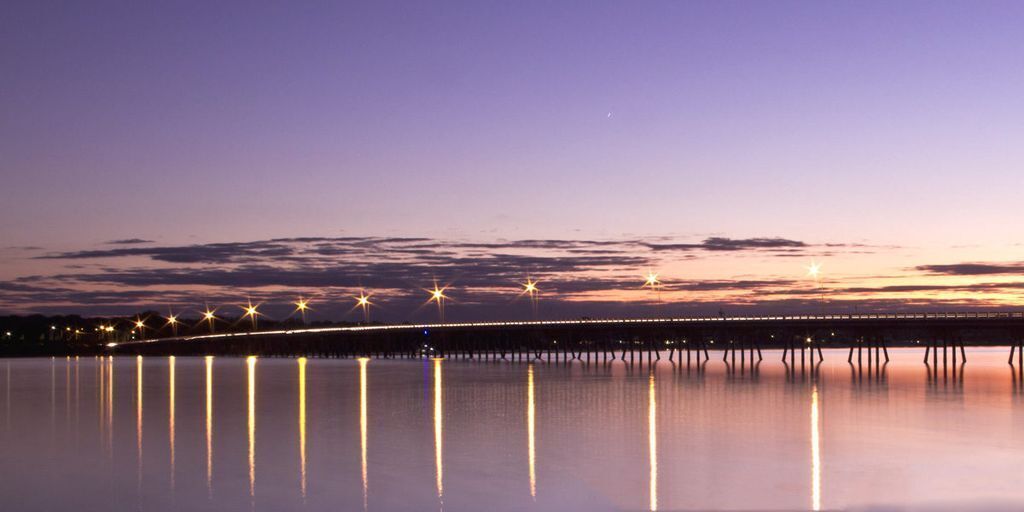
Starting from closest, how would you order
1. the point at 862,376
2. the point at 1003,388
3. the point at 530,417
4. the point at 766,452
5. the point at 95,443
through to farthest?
the point at 766,452, the point at 95,443, the point at 530,417, the point at 1003,388, the point at 862,376

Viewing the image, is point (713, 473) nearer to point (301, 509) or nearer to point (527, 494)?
point (527, 494)

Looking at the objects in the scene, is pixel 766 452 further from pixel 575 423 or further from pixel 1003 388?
pixel 1003 388

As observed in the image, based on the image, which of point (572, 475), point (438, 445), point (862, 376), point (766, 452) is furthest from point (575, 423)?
point (862, 376)

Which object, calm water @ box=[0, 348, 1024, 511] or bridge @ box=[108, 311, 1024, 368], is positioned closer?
calm water @ box=[0, 348, 1024, 511]

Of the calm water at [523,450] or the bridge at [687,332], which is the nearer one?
the calm water at [523,450]

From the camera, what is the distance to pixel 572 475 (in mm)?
33781

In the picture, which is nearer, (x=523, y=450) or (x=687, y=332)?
(x=523, y=450)

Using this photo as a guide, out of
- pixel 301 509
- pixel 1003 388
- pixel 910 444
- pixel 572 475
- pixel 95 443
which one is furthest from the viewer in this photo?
pixel 1003 388

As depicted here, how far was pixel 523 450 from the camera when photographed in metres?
40.5

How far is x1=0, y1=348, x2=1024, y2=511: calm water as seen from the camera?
30.4 meters

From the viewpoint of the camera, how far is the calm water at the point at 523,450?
1196 inches

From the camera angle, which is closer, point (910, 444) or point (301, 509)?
point (301, 509)

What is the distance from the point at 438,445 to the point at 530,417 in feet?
39.7

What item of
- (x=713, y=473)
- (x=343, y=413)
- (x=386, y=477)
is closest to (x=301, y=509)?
(x=386, y=477)
